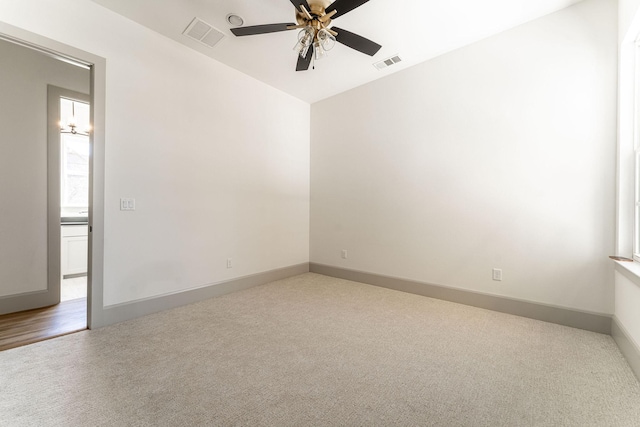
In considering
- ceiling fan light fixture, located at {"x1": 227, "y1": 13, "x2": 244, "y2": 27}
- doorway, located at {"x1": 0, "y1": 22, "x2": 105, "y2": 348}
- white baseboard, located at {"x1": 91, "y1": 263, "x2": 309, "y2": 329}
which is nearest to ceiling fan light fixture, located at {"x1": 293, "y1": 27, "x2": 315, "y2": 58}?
ceiling fan light fixture, located at {"x1": 227, "y1": 13, "x2": 244, "y2": 27}

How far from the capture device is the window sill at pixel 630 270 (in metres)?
1.75

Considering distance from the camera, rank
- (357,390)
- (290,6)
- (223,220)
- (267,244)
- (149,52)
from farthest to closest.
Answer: (267,244), (223,220), (149,52), (290,6), (357,390)

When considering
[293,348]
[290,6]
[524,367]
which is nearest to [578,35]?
[290,6]

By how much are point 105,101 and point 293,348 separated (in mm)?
2773

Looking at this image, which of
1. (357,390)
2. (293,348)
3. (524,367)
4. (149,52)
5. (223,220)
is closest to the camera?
(357,390)

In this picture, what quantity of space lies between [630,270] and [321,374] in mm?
2297

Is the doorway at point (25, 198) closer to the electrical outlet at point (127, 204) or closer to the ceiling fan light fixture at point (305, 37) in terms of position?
the electrical outlet at point (127, 204)

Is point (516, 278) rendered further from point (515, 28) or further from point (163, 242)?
point (163, 242)

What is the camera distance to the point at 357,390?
61.2 inches

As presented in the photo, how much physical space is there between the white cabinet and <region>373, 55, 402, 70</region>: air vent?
5.25 m

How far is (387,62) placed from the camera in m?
3.31

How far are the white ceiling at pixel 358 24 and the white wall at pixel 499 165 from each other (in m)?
0.23

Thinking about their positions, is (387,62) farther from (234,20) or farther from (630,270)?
(630,270)

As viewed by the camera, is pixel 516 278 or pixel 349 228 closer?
pixel 516 278
